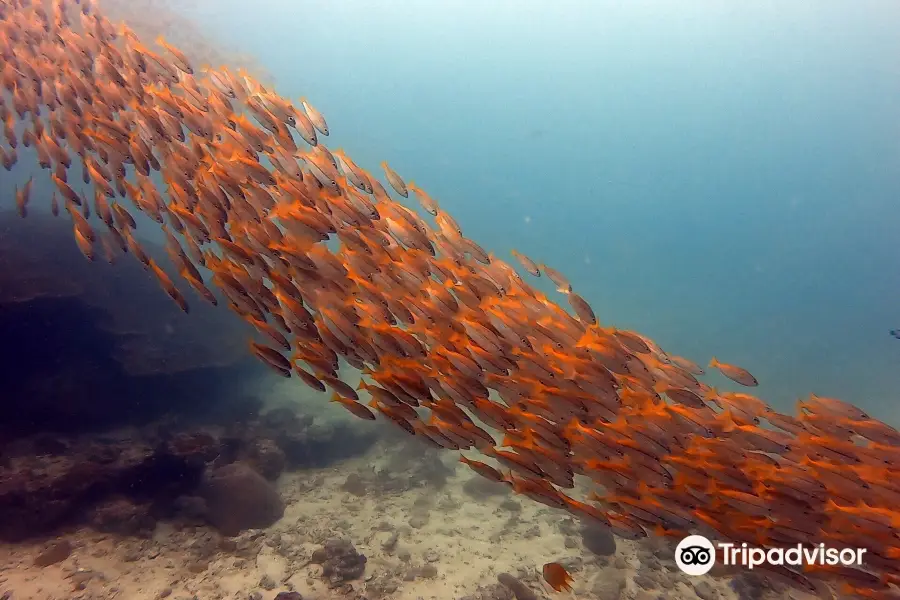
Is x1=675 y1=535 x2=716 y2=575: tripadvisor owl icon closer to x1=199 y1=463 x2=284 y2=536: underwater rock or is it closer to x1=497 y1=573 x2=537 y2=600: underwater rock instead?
x1=497 y1=573 x2=537 y2=600: underwater rock

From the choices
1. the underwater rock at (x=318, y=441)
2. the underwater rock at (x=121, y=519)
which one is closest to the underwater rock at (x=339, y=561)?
the underwater rock at (x=121, y=519)

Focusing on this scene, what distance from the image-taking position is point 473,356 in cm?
376

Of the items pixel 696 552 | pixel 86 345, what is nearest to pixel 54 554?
pixel 86 345

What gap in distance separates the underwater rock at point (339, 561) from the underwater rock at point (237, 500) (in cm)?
128

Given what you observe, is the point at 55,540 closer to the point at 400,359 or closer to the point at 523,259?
the point at 400,359

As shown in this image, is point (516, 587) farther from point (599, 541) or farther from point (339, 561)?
point (339, 561)

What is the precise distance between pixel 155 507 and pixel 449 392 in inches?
231

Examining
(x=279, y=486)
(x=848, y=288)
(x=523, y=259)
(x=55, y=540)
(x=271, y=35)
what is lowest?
(x=55, y=540)

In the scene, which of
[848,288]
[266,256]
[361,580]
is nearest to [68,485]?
[361,580]

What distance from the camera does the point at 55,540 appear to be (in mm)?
5980

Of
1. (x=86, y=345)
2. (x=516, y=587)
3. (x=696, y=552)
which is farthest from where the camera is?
(x=86, y=345)

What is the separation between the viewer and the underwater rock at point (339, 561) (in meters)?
5.98

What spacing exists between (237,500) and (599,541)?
5654 mm

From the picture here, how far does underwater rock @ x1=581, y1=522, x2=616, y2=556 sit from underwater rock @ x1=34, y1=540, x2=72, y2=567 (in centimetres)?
723
